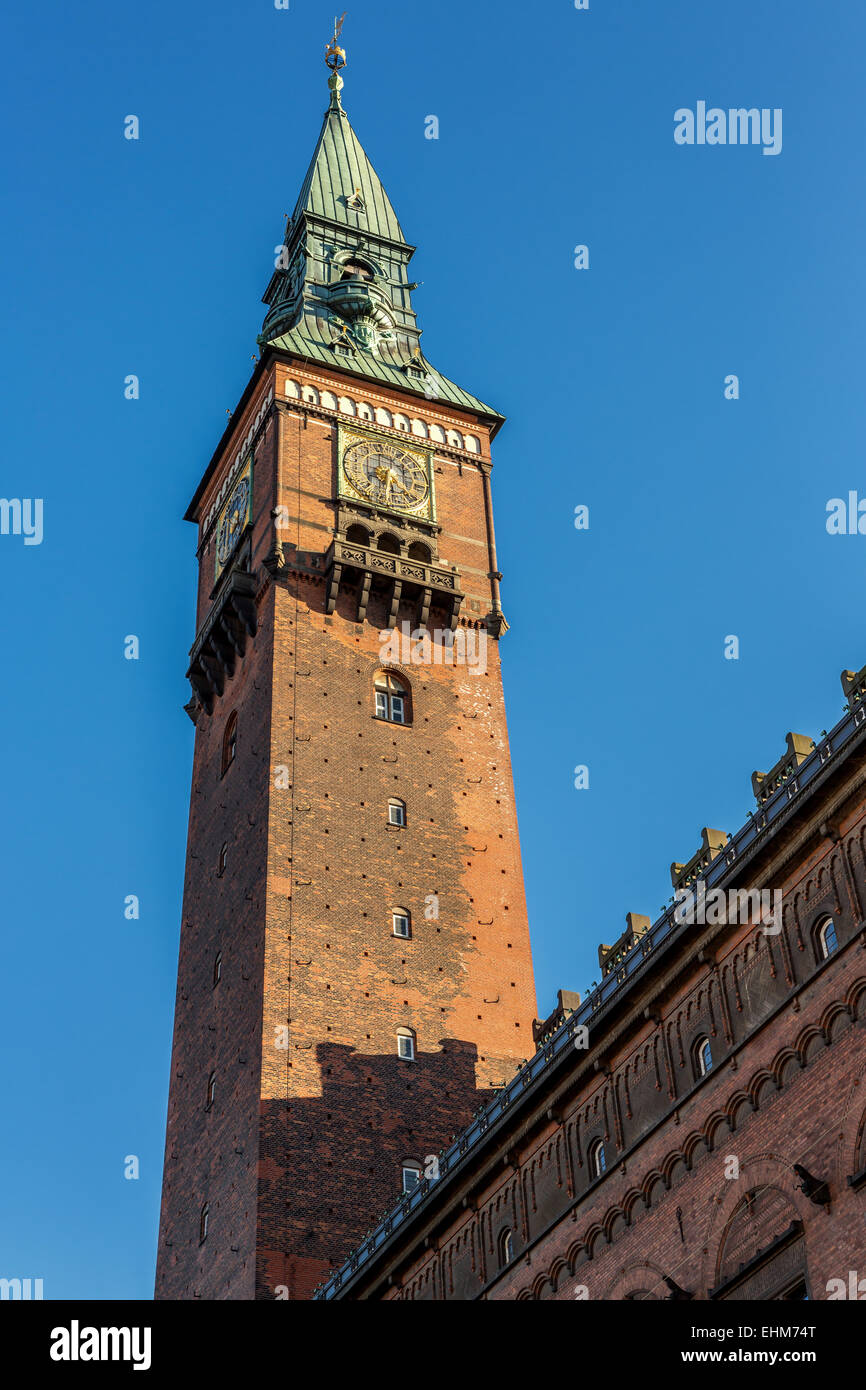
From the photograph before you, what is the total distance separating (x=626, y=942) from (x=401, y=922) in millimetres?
18665

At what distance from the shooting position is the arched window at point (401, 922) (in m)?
53.6

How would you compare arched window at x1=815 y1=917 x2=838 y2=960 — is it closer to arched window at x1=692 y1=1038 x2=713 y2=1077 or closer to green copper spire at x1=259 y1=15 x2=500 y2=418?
arched window at x1=692 y1=1038 x2=713 y2=1077

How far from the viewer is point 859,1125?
27.2 metres

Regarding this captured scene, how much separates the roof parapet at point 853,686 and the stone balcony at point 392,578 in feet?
97.2

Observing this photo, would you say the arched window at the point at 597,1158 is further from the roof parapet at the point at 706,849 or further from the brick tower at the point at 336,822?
the brick tower at the point at 336,822

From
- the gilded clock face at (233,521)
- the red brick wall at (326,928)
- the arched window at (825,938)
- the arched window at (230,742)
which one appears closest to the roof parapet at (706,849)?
the arched window at (825,938)

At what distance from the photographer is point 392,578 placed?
5938 centimetres

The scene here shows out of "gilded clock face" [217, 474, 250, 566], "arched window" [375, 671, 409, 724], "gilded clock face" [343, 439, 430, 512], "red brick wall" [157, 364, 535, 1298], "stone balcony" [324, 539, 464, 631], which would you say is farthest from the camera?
"gilded clock face" [217, 474, 250, 566]

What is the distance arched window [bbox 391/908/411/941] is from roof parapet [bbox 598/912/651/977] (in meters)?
17.5

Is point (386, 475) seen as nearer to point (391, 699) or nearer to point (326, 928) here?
point (391, 699)

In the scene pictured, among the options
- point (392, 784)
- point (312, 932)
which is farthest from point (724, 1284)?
point (392, 784)

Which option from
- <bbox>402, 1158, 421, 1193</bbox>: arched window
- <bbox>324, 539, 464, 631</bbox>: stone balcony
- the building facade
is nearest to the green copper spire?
<bbox>324, 539, 464, 631</bbox>: stone balcony

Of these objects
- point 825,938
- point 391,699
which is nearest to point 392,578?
point 391,699

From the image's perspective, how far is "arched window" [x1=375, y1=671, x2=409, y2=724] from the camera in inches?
2285
